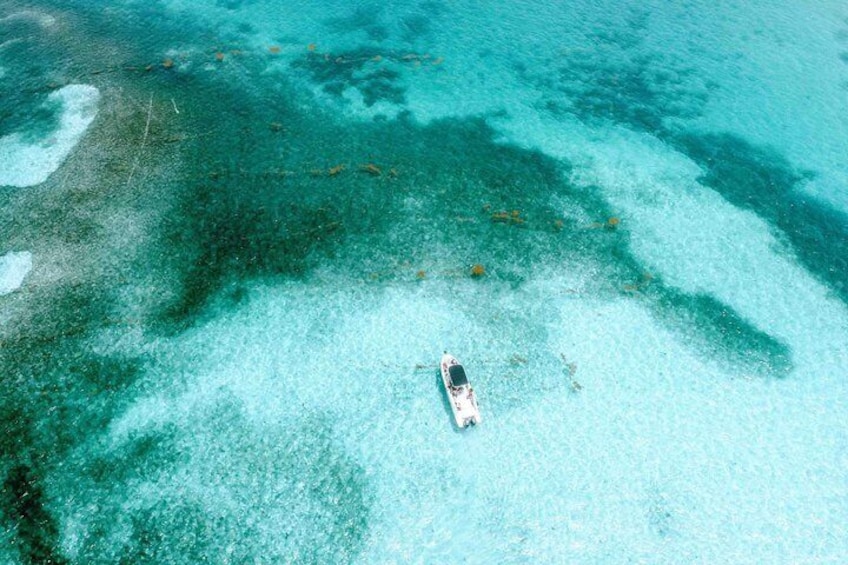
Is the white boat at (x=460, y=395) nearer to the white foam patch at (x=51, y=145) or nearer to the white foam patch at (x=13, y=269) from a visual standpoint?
the white foam patch at (x=13, y=269)

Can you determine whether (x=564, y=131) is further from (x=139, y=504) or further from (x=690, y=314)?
(x=139, y=504)

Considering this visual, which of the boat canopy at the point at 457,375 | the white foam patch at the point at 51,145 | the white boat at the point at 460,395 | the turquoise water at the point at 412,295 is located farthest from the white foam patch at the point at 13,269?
the boat canopy at the point at 457,375

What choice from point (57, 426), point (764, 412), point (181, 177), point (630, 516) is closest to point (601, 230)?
point (764, 412)

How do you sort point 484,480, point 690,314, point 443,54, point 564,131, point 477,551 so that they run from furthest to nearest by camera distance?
1. point 443,54
2. point 564,131
3. point 690,314
4. point 484,480
5. point 477,551

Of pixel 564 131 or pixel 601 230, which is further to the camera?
pixel 564 131

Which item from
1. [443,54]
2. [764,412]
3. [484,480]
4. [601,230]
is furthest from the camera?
[443,54]

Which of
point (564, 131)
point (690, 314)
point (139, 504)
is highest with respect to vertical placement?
point (564, 131)
